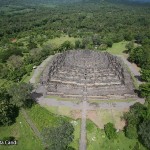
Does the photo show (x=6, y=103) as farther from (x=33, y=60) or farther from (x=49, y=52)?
(x=49, y=52)

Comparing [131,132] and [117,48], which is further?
[117,48]

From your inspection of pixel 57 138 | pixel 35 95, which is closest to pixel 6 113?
pixel 35 95

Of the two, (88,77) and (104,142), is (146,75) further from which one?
(104,142)

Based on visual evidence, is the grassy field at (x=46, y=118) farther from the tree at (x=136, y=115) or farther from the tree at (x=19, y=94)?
the tree at (x=136, y=115)

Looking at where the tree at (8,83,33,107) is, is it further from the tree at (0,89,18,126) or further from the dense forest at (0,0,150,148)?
the tree at (0,89,18,126)

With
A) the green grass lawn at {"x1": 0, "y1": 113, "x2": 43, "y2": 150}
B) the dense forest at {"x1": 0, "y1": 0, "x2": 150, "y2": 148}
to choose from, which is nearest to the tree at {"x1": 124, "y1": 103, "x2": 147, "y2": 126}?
the dense forest at {"x1": 0, "y1": 0, "x2": 150, "y2": 148}

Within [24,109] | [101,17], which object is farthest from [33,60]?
[101,17]

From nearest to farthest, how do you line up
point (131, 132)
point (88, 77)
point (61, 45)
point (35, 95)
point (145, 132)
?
1. point (145, 132)
2. point (131, 132)
3. point (35, 95)
4. point (88, 77)
5. point (61, 45)
